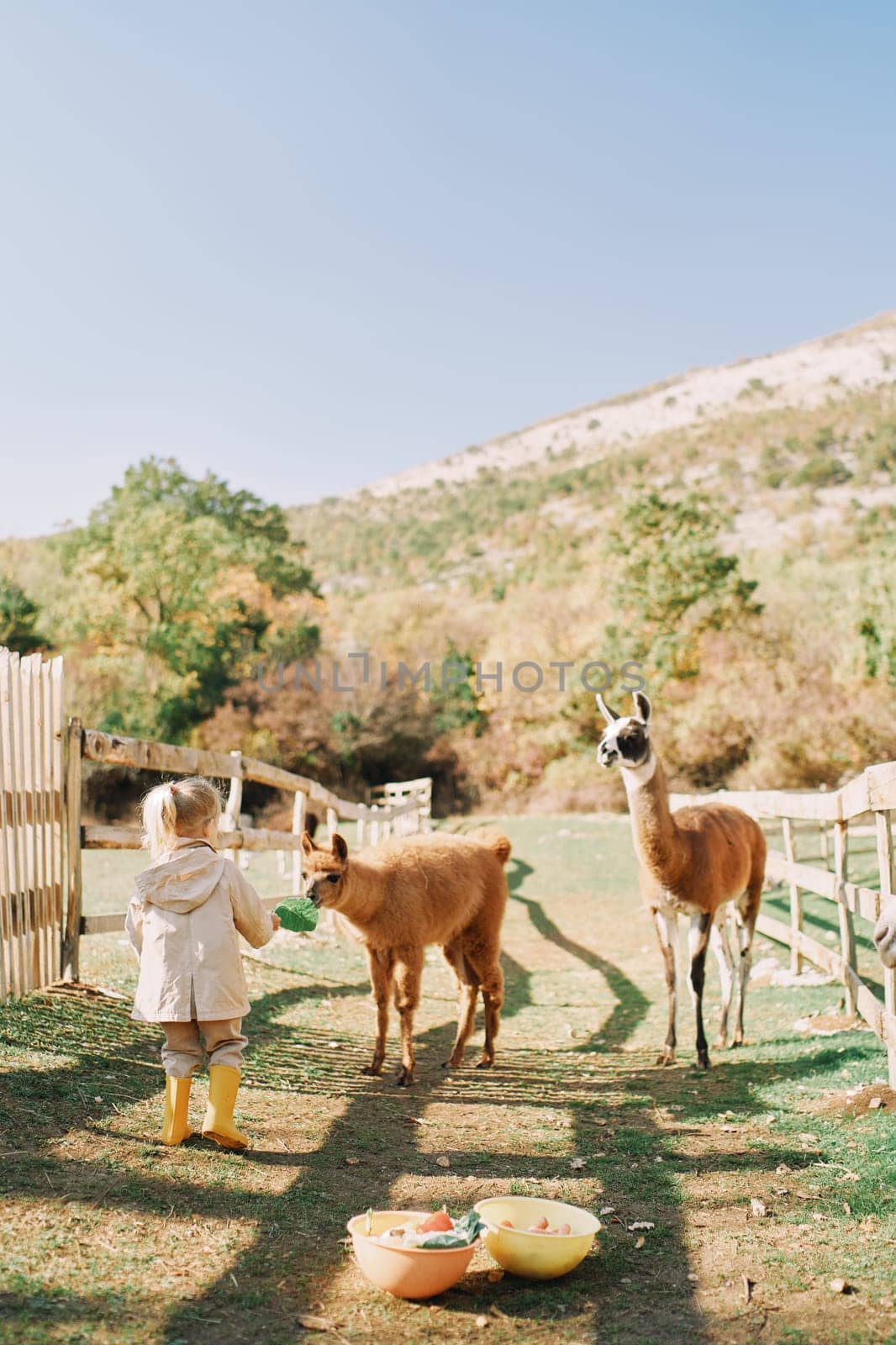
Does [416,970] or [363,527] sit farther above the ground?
[363,527]

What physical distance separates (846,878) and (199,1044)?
427cm

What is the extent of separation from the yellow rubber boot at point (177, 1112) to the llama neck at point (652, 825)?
11.3 ft

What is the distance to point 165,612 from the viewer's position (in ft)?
115

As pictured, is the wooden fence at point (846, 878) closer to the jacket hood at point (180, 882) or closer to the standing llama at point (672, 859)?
the standing llama at point (672, 859)

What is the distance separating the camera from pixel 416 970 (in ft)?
18.5

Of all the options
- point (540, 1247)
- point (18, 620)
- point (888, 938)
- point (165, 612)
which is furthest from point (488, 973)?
point (18, 620)

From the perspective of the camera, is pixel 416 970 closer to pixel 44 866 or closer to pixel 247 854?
pixel 44 866

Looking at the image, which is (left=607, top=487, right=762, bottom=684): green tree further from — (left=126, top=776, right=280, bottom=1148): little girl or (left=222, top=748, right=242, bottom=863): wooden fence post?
(left=126, top=776, right=280, bottom=1148): little girl

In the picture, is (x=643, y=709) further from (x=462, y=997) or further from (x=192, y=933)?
(x=192, y=933)

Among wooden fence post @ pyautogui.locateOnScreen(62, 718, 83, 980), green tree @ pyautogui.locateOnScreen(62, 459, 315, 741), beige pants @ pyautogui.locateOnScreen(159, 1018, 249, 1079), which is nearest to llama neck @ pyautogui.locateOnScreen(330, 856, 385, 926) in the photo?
beige pants @ pyautogui.locateOnScreen(159, 1018, 249, 1079)

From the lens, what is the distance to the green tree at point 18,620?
33812mm

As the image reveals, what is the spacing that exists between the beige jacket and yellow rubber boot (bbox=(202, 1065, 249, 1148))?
224 millimetres

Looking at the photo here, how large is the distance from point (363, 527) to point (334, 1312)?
93.3m

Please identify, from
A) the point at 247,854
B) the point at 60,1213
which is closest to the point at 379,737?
the point at 247,854
